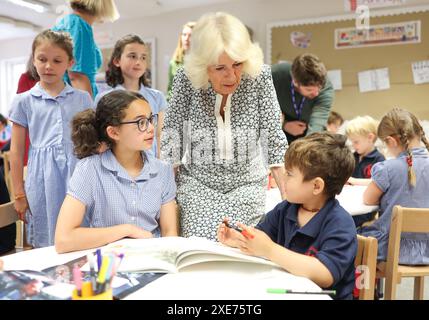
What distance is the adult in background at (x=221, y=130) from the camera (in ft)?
4.29

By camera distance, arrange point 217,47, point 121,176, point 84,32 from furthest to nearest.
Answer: point 84,32 → point 217,47 → point 121,176

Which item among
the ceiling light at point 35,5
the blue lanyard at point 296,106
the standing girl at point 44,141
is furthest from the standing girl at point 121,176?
the ceiling light at point 35,5

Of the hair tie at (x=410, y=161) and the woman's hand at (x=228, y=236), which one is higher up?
the hair tie at (x=410, y=161)

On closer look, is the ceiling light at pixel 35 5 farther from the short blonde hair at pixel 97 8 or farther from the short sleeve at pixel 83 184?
the short sleeve at pixel 83 184

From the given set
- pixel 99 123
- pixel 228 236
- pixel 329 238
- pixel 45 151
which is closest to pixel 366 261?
pixel 329 238

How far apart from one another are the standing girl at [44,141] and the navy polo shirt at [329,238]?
1.01m

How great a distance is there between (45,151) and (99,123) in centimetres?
51

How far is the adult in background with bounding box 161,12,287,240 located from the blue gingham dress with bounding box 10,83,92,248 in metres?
0.52

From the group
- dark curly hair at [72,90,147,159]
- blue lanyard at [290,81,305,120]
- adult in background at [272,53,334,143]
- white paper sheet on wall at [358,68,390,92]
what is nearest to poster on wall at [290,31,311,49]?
white paper sheet on wall at [358,68,390,92]

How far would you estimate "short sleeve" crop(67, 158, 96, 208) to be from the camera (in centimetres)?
110

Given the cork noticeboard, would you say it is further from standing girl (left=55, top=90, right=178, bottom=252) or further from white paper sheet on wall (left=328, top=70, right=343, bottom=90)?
standing girl (left=55, top=90, right=178, bottom=252)

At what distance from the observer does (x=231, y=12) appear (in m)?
4.42

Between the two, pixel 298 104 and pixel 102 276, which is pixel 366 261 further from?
pixel 298 104

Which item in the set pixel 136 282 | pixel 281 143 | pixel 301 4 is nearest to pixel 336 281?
pixel 136 282
